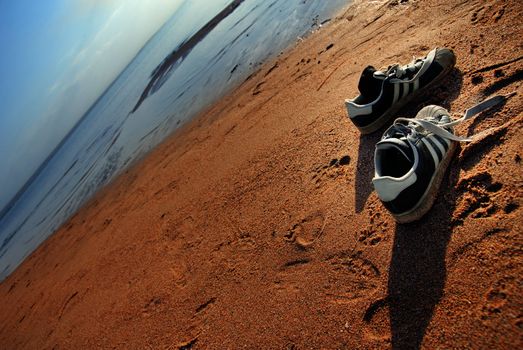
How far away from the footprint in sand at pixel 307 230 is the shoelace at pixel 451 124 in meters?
0.90

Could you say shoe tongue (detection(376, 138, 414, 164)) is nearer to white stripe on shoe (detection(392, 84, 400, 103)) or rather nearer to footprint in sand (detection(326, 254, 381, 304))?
footprint in sand (detection(326, 254, 381, 304))

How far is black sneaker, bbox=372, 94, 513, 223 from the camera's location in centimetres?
185

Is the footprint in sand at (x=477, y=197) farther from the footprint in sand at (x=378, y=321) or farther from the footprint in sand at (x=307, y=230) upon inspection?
the footprint in sand at (x=307, y=230)

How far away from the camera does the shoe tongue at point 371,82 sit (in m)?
2.73

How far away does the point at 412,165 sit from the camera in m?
1.97

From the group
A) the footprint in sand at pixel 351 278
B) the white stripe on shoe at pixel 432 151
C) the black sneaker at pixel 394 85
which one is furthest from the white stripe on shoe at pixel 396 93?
the footprint in sand at pixel 351 278

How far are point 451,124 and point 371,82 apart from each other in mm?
792

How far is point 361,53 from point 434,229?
2.98m

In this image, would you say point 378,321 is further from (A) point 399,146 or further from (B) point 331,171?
(B) point 331,171

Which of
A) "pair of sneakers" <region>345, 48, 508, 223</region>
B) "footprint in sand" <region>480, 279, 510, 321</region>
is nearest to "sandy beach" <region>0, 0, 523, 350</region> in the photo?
"footprint in sand" <region>480, 279, 510, 321</region>

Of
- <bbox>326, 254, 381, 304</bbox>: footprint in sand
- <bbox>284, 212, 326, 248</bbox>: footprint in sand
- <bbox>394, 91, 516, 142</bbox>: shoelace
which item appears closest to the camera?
<bbox>326, 254, 381, 304</bbox>: footprint in sand

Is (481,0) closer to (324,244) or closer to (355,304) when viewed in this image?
(324,244)

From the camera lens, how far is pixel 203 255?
333cm

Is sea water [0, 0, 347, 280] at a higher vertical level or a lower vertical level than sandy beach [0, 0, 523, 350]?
higher
